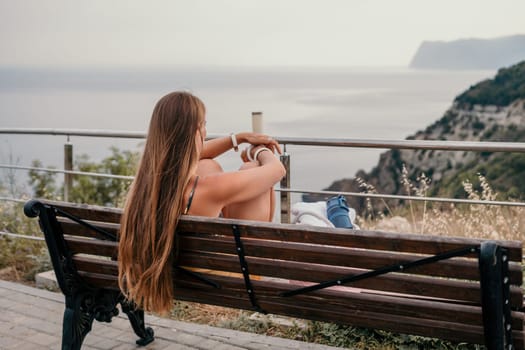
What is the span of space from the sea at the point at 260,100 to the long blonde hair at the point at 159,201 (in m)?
0.23

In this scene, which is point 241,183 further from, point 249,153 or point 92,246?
point 92,246

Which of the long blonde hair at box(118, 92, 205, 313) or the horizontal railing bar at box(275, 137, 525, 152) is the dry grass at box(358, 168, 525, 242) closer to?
the horizontal railing bar at box(275, 137, 525, 152)

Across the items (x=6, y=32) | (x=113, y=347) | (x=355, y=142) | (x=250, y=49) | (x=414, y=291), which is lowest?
(x=113, y=347)

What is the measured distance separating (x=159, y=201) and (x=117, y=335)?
1579 mm

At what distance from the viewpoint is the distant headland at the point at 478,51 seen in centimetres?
6606

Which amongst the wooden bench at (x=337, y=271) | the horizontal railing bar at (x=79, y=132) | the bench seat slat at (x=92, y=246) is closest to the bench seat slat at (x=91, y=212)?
the wooden bench at (x=337, y=271)

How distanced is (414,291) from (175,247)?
1051 mm

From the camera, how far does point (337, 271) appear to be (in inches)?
103

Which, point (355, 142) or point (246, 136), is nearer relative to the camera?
point (246, 136)

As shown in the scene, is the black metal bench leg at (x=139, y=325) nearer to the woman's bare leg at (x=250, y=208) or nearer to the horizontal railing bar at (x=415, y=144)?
the woman's bare leg at (x=250, y=208)

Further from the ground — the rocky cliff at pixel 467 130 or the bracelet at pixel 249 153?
the rocky cliff at pixel 467 130

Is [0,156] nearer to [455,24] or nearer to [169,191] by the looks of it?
[169,191]

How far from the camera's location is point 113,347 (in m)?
3.97

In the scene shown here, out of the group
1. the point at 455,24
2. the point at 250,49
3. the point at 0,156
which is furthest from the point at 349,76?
the point at 0,156
